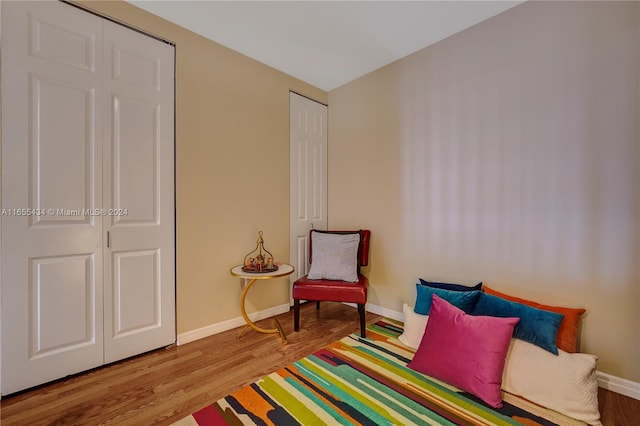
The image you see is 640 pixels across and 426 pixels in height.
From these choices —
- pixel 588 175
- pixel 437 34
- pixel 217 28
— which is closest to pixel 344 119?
pixel 437 34

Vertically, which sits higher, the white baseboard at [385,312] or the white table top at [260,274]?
the white table top at [260,274]

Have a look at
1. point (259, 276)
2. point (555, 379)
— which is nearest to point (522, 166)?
point (555, 379)

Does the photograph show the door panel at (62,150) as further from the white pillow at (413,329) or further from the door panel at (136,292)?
the white pillow at (413,329)

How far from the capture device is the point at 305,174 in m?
3.43

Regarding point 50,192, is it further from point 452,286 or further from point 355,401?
point 452,286

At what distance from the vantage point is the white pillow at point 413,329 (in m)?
2.32

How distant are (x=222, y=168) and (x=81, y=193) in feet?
3.49

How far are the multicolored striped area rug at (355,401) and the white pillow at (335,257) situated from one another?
815mm

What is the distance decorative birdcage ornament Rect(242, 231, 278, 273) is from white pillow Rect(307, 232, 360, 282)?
1.47ft

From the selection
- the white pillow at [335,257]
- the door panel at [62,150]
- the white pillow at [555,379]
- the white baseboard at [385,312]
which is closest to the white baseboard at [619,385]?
the white pillow at [555,379]

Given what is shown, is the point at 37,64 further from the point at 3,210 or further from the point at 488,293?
the point at 488,293

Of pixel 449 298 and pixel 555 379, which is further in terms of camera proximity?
pixel 449 298

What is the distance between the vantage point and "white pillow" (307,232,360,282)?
9.19 ft

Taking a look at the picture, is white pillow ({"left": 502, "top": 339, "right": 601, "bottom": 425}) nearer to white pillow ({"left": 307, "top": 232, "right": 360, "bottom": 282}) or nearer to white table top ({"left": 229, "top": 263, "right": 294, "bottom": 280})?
white pillow ({"left": 307, "top": 232, "right": 360, "bottom": 282})
